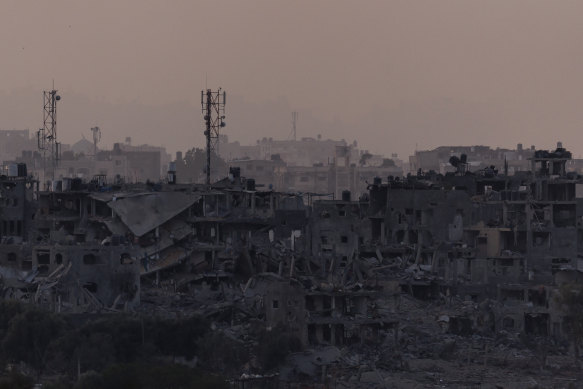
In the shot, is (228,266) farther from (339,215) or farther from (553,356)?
(553,356)

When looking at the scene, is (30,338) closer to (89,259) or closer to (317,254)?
(89,259)

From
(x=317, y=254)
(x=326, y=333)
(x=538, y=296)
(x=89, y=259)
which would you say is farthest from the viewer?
(x=317, y=254)

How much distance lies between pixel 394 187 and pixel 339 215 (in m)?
2.80

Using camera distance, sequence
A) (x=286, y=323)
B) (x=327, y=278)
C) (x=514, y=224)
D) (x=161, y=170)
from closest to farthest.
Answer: (x=286, y=323)
(x=327, y=278)
(x=514, y=224)
(x=161, y=170)

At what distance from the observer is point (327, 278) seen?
5544cm

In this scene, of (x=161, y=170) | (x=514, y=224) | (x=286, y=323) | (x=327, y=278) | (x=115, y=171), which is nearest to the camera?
(x=286, y=323)

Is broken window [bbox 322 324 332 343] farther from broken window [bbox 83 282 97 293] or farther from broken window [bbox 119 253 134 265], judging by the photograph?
broken window [bbox 83 282 97 293]

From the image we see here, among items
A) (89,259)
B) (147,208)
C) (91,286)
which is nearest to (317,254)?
(147,208)

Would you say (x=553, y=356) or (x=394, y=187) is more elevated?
(x=394, y=187)

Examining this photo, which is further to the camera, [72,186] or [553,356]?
[72,186]

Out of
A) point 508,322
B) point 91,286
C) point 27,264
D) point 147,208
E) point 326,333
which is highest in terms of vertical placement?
point 147,208

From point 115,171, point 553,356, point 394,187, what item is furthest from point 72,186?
point 115,171

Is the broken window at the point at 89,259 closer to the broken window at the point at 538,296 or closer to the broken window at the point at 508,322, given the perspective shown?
the broken window at the point at 508,322

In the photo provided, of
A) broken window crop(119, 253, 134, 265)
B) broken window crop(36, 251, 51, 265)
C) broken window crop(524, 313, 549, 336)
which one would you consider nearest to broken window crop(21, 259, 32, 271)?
broken window crop(36, 251, 51, 265)
